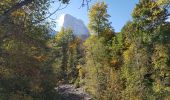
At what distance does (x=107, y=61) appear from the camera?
173 ft

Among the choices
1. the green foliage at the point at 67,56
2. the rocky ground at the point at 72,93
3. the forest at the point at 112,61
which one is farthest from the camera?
the green foliage at the point at 67,56

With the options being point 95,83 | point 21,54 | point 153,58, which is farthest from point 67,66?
point 21,54

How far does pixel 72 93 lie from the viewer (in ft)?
190

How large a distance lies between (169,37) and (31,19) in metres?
32.2

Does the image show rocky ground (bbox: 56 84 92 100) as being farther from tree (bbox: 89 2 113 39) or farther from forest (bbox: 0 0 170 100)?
tree (bbox: 89 2 113 39)

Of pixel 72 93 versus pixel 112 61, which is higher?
pixel 112 61

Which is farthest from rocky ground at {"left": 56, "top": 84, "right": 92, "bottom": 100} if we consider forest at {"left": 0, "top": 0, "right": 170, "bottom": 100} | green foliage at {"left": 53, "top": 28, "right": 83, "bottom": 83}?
green foliage at {"left": 53, "top": 28, "right": 83, "bottom": 83}

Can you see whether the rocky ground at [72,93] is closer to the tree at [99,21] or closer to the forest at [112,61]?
the forest at [112,61]

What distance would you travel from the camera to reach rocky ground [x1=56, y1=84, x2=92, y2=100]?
179 ft

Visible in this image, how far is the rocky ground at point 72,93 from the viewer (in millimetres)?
54656

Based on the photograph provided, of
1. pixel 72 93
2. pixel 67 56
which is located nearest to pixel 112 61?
pixel 72 93

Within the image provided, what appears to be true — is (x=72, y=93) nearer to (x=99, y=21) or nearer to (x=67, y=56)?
(x=99, y=21)

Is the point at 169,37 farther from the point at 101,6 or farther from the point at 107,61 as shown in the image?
the point at 101,6

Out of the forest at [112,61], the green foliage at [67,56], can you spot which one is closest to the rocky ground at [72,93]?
the forest at [112,61]
